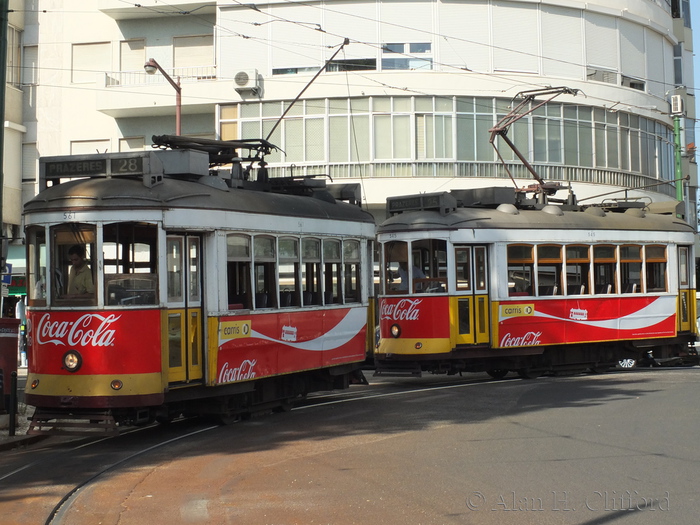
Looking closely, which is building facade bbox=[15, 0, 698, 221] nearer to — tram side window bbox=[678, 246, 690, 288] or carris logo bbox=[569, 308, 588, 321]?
tram side window bbox=[678, 246, 690, 288]

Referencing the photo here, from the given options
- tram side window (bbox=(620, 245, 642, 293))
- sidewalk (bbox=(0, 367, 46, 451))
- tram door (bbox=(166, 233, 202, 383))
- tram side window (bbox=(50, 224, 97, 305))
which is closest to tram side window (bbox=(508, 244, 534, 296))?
tram side window (bbox=(620, 245, 642, 293))

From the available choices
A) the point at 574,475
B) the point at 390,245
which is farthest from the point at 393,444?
the point at 390,245

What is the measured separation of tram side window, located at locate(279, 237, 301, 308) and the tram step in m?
3.37

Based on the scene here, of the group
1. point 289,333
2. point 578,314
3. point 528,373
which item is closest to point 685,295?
point 578,314

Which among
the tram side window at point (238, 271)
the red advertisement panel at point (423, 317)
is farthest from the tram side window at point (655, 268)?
the tram side window at point (238, 271)

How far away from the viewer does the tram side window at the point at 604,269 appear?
20.1 meters

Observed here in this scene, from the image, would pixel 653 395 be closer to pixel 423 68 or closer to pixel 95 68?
pixel 423 68

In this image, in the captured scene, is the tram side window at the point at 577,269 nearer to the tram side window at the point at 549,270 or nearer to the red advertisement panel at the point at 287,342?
the tram side window at the point at 549,270

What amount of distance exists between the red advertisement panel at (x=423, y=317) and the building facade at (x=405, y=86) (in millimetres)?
11772

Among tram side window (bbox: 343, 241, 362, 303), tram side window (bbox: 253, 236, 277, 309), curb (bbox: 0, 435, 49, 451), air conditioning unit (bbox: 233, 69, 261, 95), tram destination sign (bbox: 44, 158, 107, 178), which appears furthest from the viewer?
air conditioning unit (bbox: 233, 69, 261, 95)

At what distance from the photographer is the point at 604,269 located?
2027 cm

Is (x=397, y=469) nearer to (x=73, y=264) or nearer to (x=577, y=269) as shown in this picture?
(x=73, y=264)

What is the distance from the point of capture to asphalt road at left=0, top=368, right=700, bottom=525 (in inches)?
307

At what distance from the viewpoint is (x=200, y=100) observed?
32.2m
